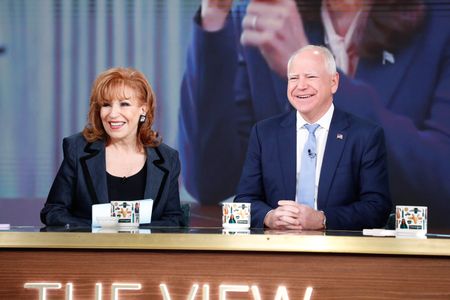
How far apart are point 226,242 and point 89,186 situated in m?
0.96

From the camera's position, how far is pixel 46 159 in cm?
535

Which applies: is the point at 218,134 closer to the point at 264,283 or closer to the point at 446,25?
the point at 446,25

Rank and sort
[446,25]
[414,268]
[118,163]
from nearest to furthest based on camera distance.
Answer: [414,268] → [118,163] → [446,25]

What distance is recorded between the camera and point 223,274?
2775 millimetres

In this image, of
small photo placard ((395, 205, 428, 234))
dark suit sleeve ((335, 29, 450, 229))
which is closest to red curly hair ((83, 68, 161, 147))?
small photo placard ((395, 205, 428, 234))

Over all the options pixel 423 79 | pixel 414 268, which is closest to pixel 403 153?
pixel 423 79

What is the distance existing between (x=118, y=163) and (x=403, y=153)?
2.12 m

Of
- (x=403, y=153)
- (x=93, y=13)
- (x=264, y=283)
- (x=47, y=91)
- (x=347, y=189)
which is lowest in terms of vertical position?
(x=264, y=283)

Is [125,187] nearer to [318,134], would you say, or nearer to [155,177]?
[155,177]

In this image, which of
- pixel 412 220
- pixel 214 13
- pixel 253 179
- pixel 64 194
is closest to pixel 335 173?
pixel 253 179

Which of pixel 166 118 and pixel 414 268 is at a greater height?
pixel 166 118

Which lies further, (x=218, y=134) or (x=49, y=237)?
(x=218, y=134)

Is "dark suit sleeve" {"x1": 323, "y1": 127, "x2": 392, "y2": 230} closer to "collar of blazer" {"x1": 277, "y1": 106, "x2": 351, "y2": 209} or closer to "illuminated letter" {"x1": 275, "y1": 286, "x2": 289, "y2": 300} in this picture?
"collar of blazer" {"x1": 277, "y1": 106, "x2": 351, "y2": 209}

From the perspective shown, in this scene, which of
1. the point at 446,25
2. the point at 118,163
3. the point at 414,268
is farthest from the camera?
the point at 446,25
